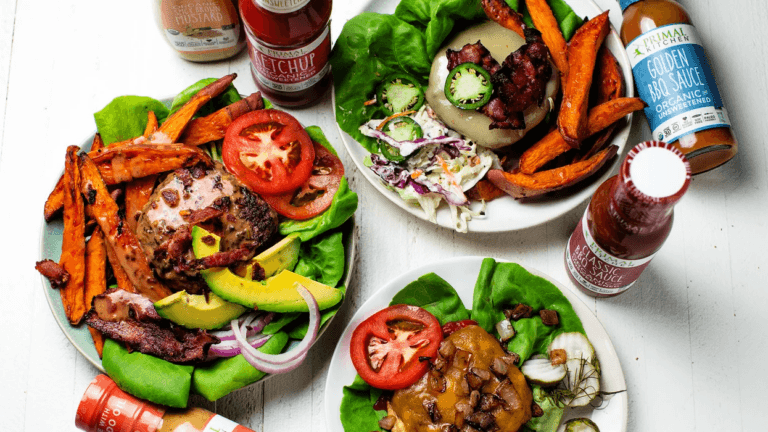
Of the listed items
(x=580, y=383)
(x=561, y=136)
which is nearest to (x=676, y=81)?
(x=561, y=136)

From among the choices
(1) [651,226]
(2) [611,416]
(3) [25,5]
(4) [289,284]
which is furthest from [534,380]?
(3) [25,5]

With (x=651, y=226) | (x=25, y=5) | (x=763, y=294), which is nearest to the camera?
(x=651, y=226)

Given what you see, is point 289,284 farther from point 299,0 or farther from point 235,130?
point 299,0

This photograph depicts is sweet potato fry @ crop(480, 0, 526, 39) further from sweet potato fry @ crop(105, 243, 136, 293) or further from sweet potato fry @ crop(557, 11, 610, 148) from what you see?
sweet potato fry @ crop(105, 243, 136, 293)

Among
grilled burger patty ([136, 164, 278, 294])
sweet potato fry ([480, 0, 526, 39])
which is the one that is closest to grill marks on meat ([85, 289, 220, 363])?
grilled burger patty ([136, 164, 278, 294])

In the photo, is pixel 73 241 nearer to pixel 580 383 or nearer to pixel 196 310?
pixel 196 310

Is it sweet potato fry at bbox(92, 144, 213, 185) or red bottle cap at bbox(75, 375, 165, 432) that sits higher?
sweet potato fry at bbox(92, 144, 213, 185)
